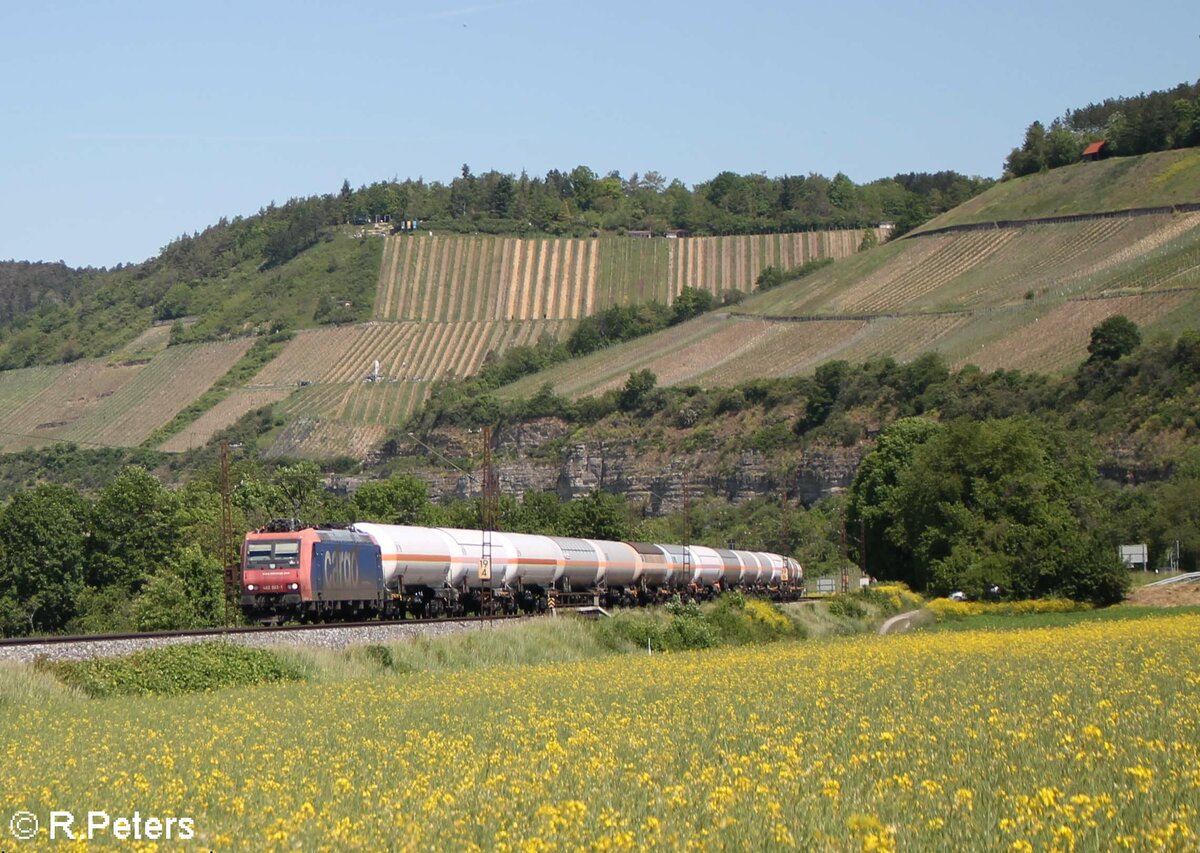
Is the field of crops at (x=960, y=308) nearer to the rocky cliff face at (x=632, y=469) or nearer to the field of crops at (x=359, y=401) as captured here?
the rocky cliff face at (x=632, y=469)

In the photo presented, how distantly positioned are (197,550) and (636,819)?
70.9 metres

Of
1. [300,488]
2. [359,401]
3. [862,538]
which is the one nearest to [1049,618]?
[862,538]

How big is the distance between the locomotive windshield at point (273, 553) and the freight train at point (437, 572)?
0.09 ft

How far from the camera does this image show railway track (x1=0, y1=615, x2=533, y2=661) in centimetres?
3088

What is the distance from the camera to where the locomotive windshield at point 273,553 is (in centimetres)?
4459

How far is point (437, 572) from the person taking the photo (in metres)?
51.6

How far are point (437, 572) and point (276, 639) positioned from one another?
1518 centimetres

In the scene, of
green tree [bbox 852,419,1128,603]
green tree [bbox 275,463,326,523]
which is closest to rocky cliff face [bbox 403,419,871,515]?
green tree [bbox 275,463,326,523]

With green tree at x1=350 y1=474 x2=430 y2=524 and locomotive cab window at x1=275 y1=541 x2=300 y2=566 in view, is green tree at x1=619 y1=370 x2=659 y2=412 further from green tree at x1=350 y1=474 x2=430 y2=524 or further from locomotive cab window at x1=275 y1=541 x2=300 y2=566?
locomotive cab window at x1=275 y1=541 x2=300 y2=566

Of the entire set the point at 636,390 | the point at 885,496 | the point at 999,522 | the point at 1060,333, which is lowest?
the point at 885,496

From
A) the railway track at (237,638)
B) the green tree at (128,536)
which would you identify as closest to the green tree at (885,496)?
the green tree at (128,536)

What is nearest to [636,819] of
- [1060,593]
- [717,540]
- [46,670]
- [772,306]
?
[46,670]

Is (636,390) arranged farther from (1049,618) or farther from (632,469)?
(1049,618)

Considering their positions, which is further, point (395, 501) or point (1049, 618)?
point (395, 501)
